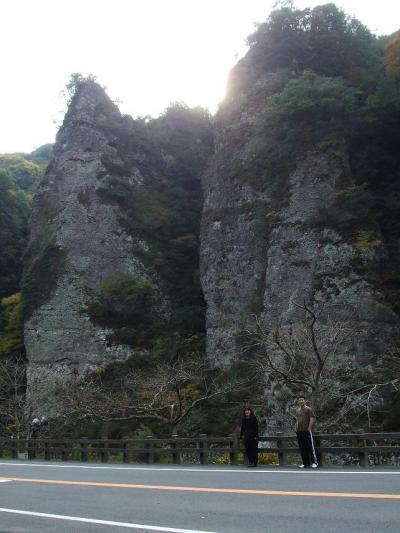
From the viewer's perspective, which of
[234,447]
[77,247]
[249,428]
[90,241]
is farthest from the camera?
[90,241]

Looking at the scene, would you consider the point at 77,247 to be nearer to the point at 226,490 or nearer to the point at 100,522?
the point at 226,490

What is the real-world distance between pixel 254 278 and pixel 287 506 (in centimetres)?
2827

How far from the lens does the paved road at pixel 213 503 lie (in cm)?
631

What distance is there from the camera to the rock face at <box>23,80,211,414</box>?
3747 centimetres

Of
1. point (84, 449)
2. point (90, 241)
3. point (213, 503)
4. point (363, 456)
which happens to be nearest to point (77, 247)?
point (90, 241)

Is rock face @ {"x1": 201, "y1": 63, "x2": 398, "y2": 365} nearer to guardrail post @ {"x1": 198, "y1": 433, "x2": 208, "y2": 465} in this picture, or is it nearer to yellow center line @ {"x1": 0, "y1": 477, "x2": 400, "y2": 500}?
guardrail post @ {"x1": 198, "y1": 433, "x2": 208, "y2": 465}

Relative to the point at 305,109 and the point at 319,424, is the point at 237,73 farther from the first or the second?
the point at 319,424

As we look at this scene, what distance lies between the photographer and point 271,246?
33.3 m

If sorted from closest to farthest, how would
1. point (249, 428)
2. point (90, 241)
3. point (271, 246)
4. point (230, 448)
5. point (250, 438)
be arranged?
point (250, 438) → point (249, 428) → point (230, 448) → point (271, 246) → point (90, 241)

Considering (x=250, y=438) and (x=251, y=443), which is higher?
(x=250, y=438)

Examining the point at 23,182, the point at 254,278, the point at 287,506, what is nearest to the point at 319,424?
the point at 254,278

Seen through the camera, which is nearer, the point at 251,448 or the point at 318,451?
the point at 318,451

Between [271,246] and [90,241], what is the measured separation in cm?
1496

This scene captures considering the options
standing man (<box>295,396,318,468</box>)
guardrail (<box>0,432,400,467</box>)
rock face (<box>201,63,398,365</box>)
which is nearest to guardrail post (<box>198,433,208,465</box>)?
guardrail (<box>0,432,400,467</box>)
